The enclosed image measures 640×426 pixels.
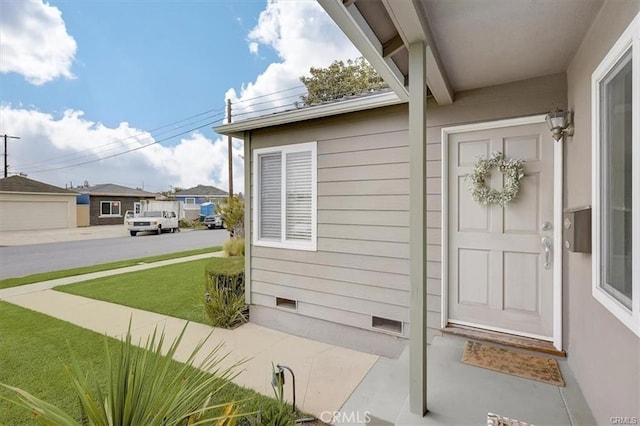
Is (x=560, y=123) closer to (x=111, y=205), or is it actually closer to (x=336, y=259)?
(x=336, y=259)

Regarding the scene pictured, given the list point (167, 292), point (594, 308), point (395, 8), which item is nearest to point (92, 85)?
point (167, 292)

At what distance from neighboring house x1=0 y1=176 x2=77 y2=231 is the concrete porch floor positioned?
75.2ft

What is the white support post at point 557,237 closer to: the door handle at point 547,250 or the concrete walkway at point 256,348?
the door handle at point 547,250

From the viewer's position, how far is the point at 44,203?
1864 centimetres

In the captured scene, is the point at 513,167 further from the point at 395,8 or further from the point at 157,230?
the point at 157,230

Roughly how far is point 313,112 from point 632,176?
2.94 meters

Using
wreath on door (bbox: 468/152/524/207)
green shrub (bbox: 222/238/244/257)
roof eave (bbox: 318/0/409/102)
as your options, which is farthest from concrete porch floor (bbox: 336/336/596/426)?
green shrub (bbox: 222/238/244/257)

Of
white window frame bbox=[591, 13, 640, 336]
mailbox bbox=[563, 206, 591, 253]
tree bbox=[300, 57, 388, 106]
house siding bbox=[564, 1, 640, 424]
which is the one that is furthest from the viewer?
tree bbox=[300, 57, 388, 106]

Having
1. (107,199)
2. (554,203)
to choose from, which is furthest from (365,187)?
(107,199)

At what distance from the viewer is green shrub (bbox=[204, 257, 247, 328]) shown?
14.2 feet

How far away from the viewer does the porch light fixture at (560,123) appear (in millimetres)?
2391

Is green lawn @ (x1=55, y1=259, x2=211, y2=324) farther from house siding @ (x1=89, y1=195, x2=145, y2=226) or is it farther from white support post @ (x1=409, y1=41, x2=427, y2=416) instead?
house siding @ (x1=89, y1=195, x2=145, y2=226)

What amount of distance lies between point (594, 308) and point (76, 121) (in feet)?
98.9

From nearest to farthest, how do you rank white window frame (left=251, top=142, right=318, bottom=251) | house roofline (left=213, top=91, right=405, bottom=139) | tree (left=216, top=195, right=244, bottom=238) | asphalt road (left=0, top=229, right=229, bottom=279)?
house roofline (left=213, top=91, right=405, bottom=139)
white window frame (left=251, top=142, right=318, bottom=251)
asphalt road (left=0, top=229, right=229, bottom=279)
tree (left=216, top=195, right=244, bottom=238)
